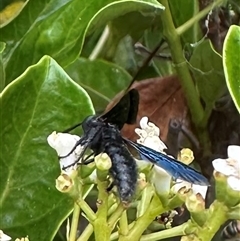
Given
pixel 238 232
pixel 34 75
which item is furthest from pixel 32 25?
pixel 238 232

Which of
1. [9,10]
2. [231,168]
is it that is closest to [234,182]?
[231,168]

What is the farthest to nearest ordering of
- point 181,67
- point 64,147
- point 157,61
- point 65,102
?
point 157,61, point 181,67, point 65,102, point 64,147

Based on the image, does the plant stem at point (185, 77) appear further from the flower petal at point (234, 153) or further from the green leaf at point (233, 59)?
the flower petal at point (234, 153)

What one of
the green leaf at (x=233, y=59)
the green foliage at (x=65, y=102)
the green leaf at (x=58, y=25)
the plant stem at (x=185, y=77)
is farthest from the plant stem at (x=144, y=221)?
the plant stem at (x=185, y=77)

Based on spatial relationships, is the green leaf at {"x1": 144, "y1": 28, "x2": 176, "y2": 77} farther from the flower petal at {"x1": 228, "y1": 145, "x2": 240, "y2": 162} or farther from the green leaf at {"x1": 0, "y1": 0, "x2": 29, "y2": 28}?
the flower petal at {"x1": 228, "y1": 145, "x2": 240, "y2": 162}

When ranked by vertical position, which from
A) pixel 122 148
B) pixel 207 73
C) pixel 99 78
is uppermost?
pixel 122 148

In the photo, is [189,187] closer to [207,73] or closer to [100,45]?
[207,73]

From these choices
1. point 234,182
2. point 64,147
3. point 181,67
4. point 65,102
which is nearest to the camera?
point 234,182
